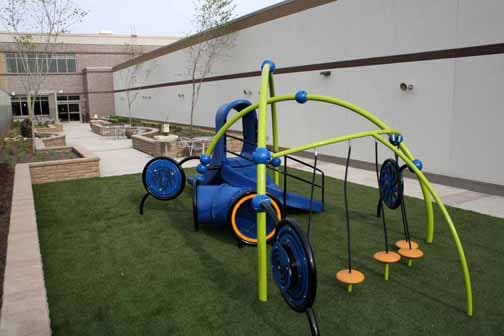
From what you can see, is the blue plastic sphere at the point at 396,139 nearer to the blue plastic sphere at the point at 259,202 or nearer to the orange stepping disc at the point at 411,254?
the orange stepping disc at the point at 411,254

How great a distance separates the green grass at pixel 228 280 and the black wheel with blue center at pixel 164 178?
17.7 inches

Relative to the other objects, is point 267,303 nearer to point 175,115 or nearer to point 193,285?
point 193,285

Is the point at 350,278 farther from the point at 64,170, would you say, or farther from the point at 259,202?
the point at 64,170

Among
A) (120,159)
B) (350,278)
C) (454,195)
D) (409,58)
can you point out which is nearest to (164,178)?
(350,278)

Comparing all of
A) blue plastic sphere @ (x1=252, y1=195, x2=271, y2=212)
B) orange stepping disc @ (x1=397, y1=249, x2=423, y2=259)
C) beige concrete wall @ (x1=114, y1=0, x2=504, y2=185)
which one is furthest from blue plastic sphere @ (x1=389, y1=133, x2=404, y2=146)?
beige concrete wall @ (x1=114, y1=0, x2=504, y2=185)

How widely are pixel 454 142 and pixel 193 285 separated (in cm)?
741

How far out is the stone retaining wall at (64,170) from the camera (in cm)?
964

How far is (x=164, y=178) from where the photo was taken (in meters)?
6.82

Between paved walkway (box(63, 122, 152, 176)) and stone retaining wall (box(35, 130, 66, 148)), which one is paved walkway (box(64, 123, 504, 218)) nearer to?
paved walkway (box(63, 122, 152, 176))

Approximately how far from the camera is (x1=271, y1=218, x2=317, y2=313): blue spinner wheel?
9.98 feet

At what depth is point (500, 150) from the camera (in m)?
8.29

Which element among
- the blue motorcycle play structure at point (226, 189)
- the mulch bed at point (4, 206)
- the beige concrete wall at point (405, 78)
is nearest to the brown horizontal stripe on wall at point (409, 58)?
the beige concrete wall at point (405, 78)

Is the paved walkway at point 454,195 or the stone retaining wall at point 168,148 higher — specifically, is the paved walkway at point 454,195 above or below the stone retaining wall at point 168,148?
below

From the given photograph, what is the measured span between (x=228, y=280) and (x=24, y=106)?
4170cm
